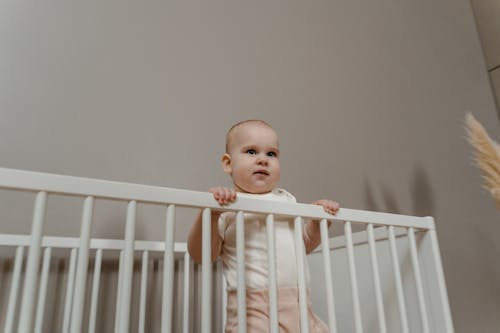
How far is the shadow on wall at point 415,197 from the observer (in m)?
1.47

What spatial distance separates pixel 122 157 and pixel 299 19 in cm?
88

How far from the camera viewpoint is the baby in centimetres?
70

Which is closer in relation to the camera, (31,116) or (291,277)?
(291,277)

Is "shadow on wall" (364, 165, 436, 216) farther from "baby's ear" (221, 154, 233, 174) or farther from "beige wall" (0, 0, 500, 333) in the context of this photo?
"baby's ear" (221, 154, 233, 174)

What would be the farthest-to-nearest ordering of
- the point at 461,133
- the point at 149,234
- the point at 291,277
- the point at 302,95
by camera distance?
1. the point at 461,133
2. the point at 302,95
3. the point at 149,234
4. the point at 291,277

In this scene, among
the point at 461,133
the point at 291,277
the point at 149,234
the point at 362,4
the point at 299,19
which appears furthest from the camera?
the point at 461,133

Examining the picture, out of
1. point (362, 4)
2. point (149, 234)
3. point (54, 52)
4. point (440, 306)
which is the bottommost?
point (440, 306)

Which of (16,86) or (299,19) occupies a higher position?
(299,19)

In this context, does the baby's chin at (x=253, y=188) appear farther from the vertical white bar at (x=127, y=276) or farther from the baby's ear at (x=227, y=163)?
the vertical white bar at (x=127, y=276)

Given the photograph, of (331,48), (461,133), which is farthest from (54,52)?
(461,133)

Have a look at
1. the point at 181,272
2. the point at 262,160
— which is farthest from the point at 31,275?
the point at 181,272

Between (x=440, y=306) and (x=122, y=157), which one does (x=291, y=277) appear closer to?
(x=440, y=306)

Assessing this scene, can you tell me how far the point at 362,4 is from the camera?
68.7 inches

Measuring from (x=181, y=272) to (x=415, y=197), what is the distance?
3.31 feet
